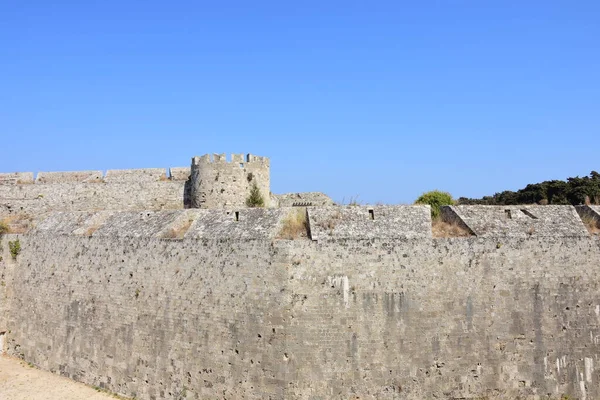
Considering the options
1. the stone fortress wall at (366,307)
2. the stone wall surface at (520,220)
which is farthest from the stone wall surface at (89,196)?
the stone wall surface at (520,220)

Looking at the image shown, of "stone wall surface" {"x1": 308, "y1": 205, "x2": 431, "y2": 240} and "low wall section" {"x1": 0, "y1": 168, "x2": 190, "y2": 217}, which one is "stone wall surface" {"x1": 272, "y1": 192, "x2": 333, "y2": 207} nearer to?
→ "low wall section" {"x1": 0, "y1": 168, "x2": 190, "y2": 217}

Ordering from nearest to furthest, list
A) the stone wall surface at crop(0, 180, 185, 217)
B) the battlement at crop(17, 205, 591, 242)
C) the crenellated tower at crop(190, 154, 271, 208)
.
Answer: the battlement at crop(17, 205, 591, 242), the crenellated tower at crop(190, 154, 271, 208), the stone wall surface at crop(0, 180, 185, 217)

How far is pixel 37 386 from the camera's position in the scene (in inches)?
588

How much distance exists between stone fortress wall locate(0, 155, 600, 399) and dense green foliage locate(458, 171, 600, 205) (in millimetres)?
11646

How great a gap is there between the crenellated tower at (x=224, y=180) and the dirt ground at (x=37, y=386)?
800 centimetres

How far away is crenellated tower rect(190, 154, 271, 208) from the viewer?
65.8 feet

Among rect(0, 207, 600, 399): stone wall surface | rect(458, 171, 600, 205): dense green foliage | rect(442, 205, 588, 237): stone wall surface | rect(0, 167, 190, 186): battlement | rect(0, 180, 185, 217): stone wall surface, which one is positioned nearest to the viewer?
rect(0, 207, 600, 399): stone wall surface

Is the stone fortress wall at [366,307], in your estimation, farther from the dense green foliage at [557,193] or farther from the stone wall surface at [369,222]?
the dense green foliage at [557,193]

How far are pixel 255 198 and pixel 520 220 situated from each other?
1035 cm

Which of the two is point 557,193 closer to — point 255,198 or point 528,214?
point 528,214

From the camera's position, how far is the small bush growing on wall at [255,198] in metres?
20.2

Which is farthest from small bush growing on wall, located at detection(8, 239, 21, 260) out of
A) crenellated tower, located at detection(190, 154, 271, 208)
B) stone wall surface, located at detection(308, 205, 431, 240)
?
stone wall surface, located at detection(308, 205, 431, 240)

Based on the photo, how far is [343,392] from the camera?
11422 mm

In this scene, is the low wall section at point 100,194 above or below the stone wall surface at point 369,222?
above
